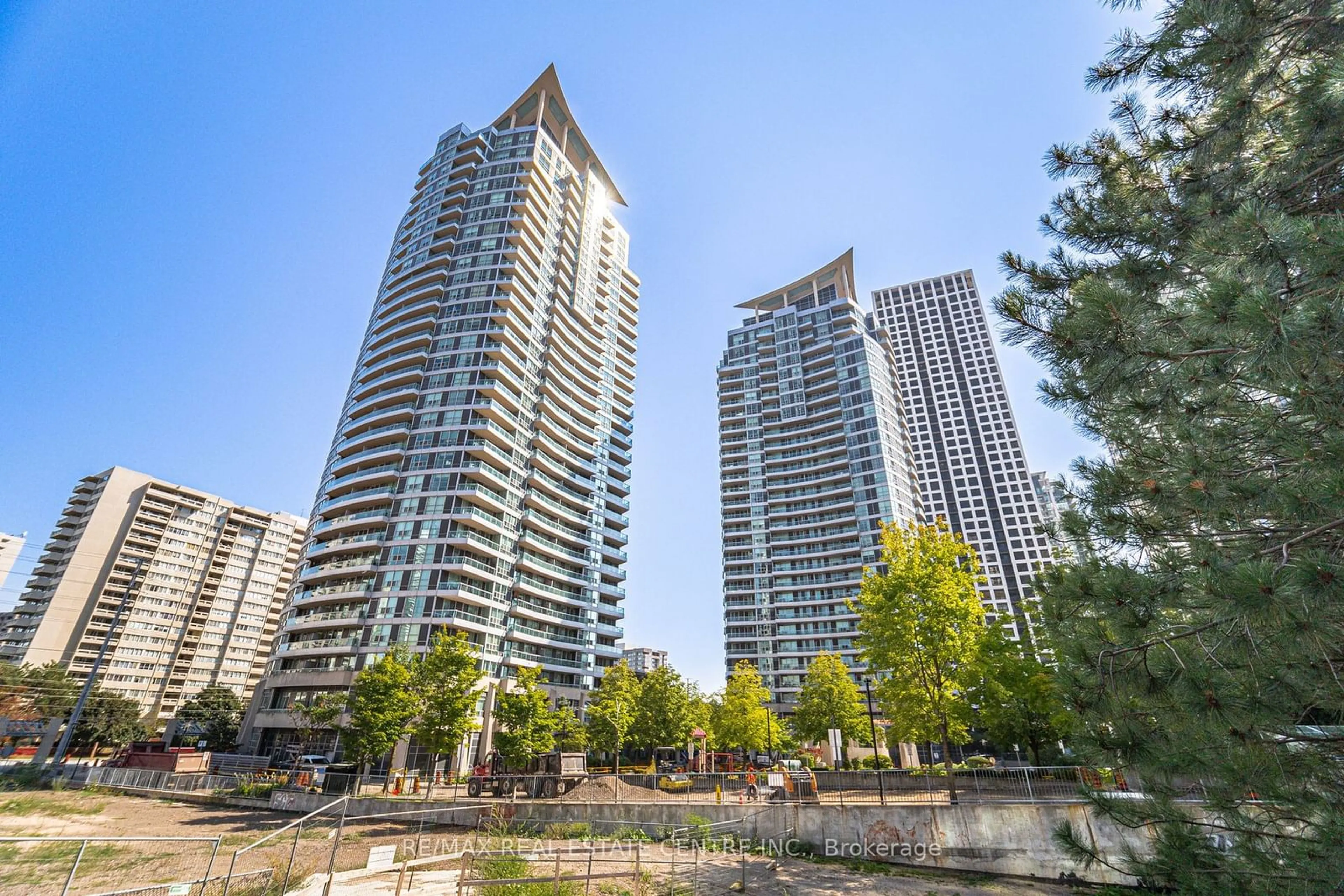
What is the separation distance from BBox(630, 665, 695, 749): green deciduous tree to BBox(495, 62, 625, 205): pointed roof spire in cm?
7537

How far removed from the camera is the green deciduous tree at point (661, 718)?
4256 centimetres

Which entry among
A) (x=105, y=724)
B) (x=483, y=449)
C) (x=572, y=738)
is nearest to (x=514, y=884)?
(x=572, y=738)

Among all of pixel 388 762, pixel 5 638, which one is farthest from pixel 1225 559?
pixel 5 638

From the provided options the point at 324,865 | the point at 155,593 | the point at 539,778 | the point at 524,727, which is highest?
the point at 155,593

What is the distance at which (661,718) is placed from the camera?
42.9 meters

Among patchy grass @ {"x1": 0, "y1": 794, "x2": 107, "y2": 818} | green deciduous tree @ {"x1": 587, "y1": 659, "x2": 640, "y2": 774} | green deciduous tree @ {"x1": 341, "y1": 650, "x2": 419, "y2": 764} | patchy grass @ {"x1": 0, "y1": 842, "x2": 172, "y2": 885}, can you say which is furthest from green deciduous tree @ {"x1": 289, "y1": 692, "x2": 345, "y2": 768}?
patchy grass @ {"x1": 0, "y1": 842, "x2": 172, "y2": 885}

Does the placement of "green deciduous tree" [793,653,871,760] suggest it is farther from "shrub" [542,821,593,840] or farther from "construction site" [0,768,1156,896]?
"shrub" [542,821,593,840]

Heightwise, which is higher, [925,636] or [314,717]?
[925,636]

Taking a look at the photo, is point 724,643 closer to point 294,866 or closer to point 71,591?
point 294,866

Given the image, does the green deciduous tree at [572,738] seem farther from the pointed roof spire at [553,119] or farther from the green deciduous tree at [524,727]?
the pointed roof spire at [553,119]

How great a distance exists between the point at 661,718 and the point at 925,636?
24.7m

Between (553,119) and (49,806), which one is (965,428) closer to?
(553,119)

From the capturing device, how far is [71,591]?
92.4m

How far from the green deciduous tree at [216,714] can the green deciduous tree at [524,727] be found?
5152 cm
